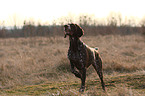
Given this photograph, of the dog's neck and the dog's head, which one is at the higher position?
the dog's head

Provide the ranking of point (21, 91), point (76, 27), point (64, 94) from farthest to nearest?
1. point (21, 91)
2. point (64, 94)
3. point (76, 27)

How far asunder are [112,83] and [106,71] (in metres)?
2.26

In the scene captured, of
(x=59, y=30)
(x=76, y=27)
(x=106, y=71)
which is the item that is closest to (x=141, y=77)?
(x=106, y=71)

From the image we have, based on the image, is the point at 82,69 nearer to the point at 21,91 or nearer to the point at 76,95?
the point at 76,95

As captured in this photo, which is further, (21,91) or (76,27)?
(21,91)

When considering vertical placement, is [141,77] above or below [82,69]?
below

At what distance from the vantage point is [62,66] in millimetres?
7980

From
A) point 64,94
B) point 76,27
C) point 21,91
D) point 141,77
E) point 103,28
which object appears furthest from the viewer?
point 103,28

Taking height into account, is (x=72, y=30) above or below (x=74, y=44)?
above

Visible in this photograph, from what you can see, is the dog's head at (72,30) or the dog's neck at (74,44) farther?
the dog's neck at (74,44)

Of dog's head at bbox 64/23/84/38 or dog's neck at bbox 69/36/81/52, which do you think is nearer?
dog's head at bbox 64/23/84/38

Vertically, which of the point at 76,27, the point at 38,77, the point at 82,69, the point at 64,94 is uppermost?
the point at 76,27

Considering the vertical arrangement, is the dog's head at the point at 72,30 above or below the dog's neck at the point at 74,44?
above

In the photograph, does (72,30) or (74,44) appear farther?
(74,44)
